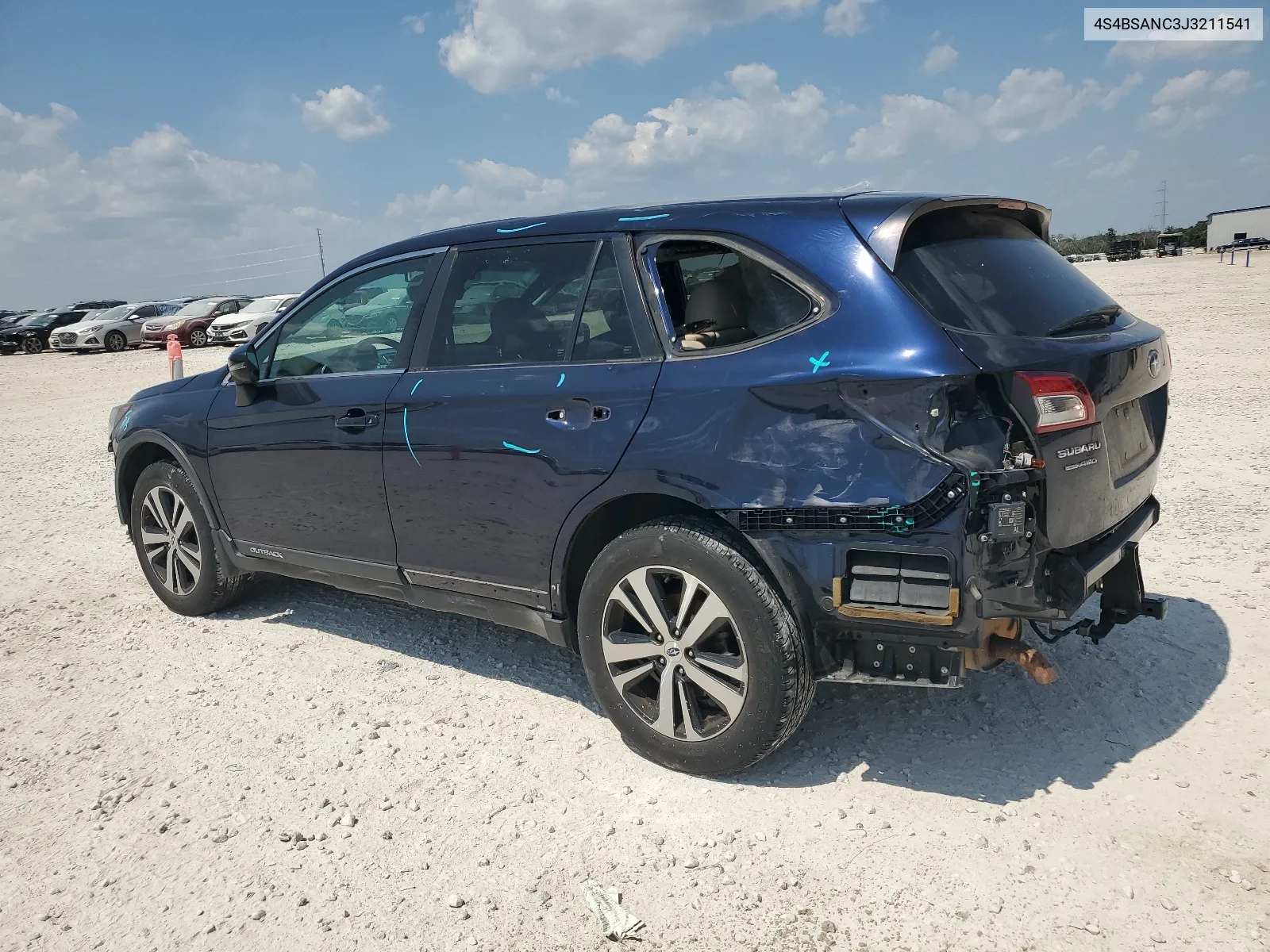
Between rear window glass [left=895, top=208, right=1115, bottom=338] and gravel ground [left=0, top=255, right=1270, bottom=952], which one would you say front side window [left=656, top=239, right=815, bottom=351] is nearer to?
rear window glass [left=895, top=208, right=1115, bottom=338]

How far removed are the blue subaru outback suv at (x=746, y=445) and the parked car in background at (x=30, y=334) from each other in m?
36.3

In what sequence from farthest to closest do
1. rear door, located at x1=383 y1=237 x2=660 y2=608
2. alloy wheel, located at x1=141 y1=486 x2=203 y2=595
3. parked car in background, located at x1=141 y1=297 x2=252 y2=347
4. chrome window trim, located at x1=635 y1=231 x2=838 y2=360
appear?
1. parked car in background, located at x1=141 y1=297 x2=252 y2=347
2. alloy wheel, located at x1=141 y1=486 x2=203 y2=595
3. rear door, located at x1=383 y1=237 x2=660 y2=608
4. chrome window trim, located at x1=635 y1=231 x2=838 y2=360

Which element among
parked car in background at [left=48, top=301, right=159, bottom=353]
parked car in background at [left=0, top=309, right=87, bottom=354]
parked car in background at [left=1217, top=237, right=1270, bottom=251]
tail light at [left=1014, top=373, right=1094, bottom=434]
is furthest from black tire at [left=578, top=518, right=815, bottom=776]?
parked car in background at [left=1217, top=237, right=1270, bottom=251]

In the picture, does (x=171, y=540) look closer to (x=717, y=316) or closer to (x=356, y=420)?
(x=356, y=420)

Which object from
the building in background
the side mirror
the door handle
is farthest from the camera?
the building in background

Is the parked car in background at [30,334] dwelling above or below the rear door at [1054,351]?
above

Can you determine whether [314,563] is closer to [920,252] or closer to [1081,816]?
[920,252]

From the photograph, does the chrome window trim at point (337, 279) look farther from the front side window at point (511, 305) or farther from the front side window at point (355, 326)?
the front side window at point (511, 305)

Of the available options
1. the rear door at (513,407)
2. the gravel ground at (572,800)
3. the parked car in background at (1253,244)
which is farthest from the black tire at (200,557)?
the parked car in background at (1253,244)

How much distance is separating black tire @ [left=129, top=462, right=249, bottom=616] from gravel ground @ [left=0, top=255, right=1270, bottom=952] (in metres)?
0.27

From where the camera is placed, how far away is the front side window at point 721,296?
10.1ft

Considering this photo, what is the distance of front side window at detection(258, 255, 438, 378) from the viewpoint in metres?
4.09

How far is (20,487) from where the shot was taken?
9.45m

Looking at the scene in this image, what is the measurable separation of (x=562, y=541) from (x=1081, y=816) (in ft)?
6.42
